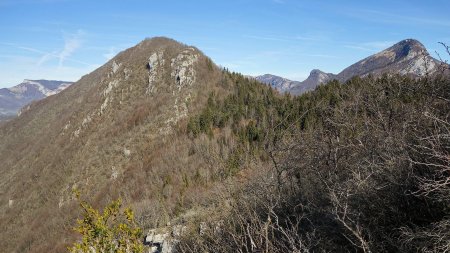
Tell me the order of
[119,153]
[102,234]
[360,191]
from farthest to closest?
[119,153] < [360,191] < [102,234]

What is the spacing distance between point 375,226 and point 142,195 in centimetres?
2690

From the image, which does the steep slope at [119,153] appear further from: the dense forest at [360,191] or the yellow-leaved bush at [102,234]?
the yellow-leaved bush at [102,234]

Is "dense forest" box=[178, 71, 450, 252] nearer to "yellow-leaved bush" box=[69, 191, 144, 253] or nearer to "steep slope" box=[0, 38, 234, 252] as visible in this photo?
"yellow-leaved bush" box=[69, 191, 144, 253]

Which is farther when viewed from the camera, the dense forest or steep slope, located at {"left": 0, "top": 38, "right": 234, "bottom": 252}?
steep slope, located at {"left": 0, "top": 38, "right": 234, "bottom": 252}

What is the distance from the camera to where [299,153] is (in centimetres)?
1145

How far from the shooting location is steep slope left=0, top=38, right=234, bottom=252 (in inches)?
1309

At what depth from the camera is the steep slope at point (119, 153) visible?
33250 mm

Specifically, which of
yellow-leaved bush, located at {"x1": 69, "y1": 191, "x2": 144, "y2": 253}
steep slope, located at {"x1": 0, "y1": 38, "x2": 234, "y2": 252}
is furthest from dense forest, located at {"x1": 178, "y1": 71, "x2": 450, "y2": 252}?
steep slope, located at {"x1": 0, "y1": 38, "x2": 234, "y2": 252}

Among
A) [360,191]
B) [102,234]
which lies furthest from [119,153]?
[102,234]

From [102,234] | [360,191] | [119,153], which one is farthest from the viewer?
[119,153]

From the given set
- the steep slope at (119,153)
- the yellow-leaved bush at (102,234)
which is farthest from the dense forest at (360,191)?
the steep slope at (119,153)

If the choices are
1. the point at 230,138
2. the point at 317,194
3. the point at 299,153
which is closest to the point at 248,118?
the point at 230,138

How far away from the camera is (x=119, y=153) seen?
4366cm

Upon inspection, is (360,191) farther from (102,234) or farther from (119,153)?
(119,153)
